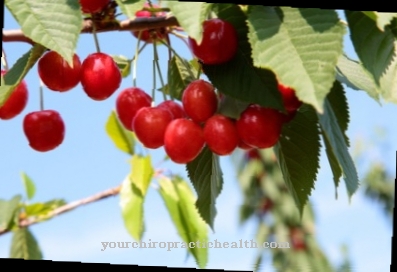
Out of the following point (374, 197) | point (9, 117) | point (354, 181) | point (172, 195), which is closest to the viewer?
point (354, 181)

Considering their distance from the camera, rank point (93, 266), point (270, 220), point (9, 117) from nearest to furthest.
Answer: point (9, 117), point (93, 266), point (270, 220)

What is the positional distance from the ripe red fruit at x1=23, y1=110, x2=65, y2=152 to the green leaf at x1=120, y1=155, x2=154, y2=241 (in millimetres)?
481

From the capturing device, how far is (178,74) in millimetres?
1045

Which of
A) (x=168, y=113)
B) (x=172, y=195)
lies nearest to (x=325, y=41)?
(x=168, y=113)

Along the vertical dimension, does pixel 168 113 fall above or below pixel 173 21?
below

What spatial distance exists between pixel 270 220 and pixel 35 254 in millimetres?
4180

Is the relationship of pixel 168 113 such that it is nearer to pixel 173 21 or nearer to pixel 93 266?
pixel 173 21

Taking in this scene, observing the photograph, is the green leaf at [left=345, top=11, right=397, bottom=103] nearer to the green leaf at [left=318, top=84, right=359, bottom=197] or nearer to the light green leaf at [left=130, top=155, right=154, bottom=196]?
the green leaf at [left=318, top=84, right=359, bottom=197]

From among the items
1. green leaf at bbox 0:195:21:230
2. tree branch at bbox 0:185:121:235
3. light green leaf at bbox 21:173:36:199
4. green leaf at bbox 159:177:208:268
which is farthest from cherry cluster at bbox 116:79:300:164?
light green leaf at bbox 21:173:36:199

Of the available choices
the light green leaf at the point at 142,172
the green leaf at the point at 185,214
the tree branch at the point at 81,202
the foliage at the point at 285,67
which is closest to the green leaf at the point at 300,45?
the foliage at the point at 285,67

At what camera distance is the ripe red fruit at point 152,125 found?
914 millimetres

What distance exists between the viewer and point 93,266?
119cm

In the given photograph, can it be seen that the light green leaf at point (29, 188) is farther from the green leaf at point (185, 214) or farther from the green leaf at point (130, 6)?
the green leaf at point (130, 6)

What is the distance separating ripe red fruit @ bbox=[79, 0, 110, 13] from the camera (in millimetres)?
877
